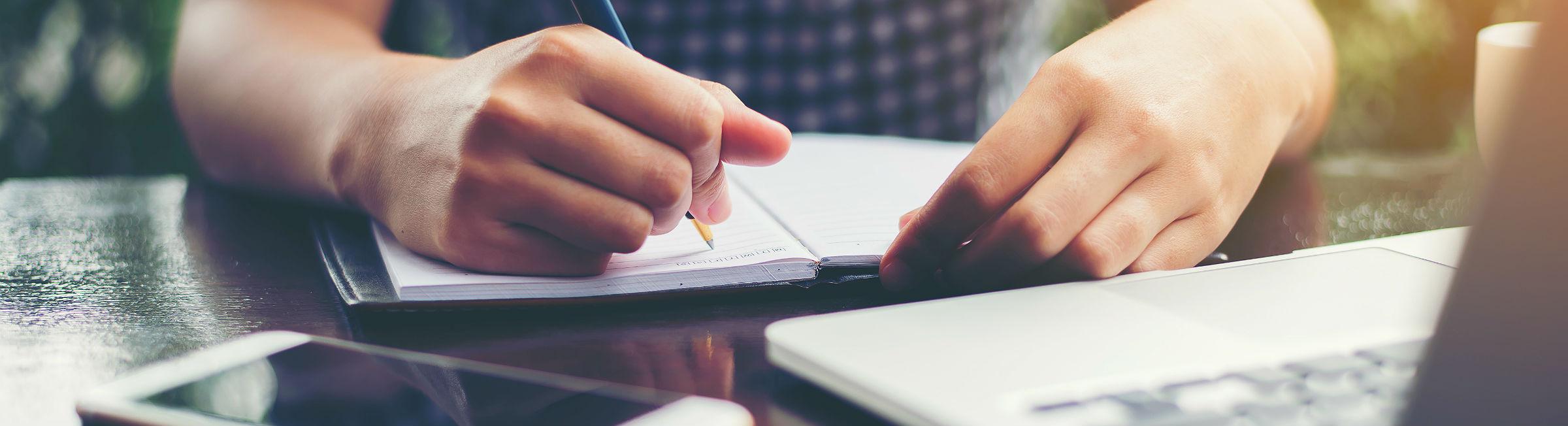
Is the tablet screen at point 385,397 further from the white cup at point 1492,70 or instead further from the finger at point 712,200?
the white cup at point 1492,70

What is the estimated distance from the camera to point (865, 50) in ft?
3.98

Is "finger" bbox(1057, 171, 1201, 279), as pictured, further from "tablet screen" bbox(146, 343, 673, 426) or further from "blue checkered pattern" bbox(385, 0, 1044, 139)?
"blue checkered pattern" bbox(385, 0, 1044, 139)

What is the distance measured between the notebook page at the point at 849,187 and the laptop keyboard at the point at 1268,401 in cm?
24

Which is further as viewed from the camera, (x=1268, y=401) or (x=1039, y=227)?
(x=1039, y=227)

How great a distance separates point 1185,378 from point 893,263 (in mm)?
198

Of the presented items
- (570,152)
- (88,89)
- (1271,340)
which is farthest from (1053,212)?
(88,89)

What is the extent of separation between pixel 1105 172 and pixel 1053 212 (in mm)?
43

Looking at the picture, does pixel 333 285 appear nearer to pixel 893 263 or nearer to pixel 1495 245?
pixel 893 263

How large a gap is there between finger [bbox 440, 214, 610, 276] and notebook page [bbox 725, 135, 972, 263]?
126mm

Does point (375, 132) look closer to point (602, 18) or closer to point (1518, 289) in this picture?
point (602, 18)

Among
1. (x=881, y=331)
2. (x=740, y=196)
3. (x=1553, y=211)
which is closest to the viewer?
(x=1553, y=211)

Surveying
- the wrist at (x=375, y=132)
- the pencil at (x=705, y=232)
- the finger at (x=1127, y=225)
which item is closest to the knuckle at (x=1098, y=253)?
the finger at (x=1127, y=225)

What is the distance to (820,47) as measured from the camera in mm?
1187

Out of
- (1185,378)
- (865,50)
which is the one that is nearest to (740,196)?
(1185,378)
